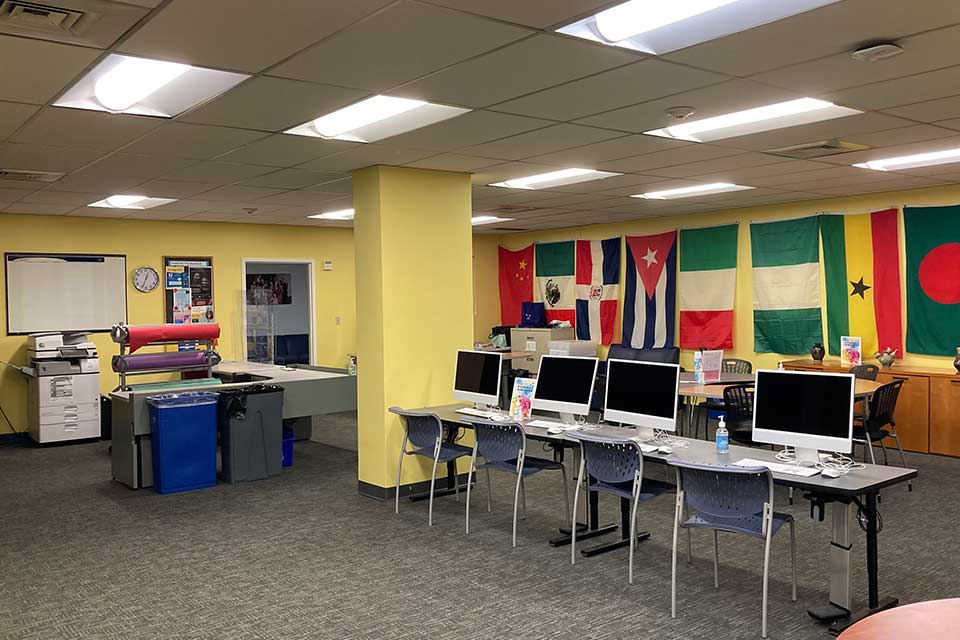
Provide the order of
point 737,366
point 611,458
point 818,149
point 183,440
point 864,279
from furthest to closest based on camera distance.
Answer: point 737,366
point 864,279
point 183,440
point 818,149
point 611,458

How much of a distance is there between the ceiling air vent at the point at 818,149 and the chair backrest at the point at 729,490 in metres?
2.76

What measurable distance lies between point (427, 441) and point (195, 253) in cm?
558

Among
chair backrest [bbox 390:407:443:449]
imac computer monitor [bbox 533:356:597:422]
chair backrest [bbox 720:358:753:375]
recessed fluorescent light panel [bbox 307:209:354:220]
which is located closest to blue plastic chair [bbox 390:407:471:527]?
chair backrest [bbox 390:407:443:449]

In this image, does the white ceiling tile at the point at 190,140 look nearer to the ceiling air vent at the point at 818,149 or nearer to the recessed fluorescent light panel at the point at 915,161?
the ceiling air vent at the point at 818,149

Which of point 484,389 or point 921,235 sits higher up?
point 921,235

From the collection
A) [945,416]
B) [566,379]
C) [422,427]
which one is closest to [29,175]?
[422,427]

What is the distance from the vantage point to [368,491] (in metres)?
6.18

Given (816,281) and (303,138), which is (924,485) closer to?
(816,281)

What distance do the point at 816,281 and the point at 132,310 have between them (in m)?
7.97

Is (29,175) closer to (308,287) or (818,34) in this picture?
(308,287)

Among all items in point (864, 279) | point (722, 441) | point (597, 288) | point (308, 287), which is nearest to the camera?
point (722, 441)

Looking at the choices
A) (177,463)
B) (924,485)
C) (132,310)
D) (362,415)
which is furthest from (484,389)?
(132,310)

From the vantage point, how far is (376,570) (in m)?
4.54

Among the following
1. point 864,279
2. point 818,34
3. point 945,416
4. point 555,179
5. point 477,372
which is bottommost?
point 945,416
